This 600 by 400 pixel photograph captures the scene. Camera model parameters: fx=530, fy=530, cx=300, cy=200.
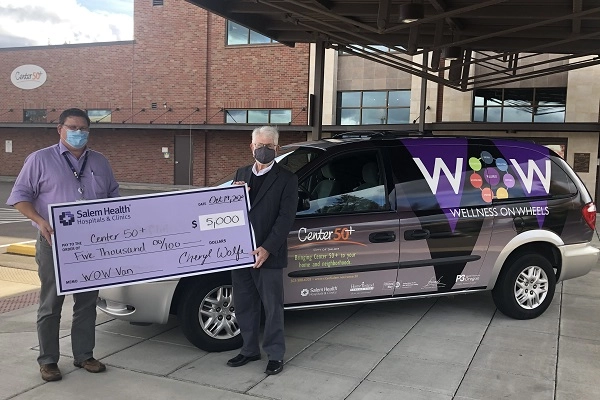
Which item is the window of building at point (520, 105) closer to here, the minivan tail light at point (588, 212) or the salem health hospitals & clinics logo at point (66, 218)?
the minivan tail light at point (588, 212)

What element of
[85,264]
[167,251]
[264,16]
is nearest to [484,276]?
[167,251]

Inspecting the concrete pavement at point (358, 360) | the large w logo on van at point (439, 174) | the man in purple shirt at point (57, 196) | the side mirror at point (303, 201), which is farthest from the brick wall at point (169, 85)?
the man in purple shirt at point (57, 196)

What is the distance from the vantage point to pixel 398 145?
519 cm

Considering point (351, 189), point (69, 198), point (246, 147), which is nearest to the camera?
point (69, 198)

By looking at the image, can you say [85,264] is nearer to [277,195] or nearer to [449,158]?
[277,195]

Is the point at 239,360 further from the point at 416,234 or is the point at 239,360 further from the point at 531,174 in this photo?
the point at 531,174

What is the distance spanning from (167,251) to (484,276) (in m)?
3.17

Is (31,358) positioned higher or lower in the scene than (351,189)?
lower

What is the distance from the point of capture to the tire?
5473 millimetres

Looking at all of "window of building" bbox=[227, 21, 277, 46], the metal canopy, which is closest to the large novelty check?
the metal canopy

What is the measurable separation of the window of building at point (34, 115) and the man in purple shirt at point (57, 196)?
28.5m

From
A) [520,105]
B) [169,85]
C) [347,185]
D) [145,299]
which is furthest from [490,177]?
[169,85]

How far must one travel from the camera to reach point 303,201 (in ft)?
15.3

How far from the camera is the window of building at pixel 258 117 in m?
24.8
